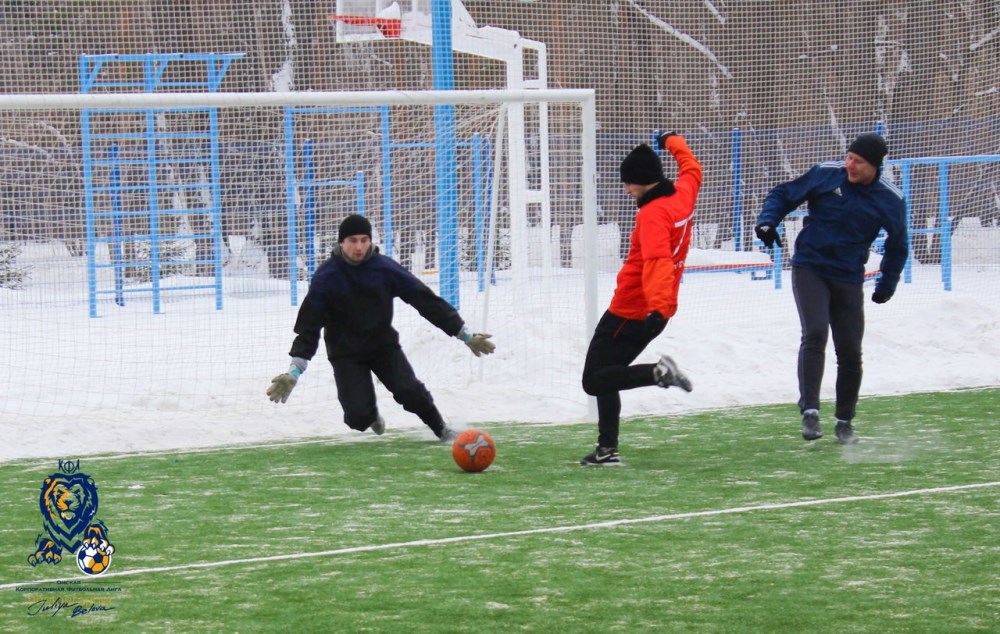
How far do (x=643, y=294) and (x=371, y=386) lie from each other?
6.46 feet

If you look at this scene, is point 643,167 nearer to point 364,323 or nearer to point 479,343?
point 479,343

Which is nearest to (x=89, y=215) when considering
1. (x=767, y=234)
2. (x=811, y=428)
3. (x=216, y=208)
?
(x=216, y=208)

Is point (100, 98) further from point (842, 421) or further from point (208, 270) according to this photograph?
point (208, 270)

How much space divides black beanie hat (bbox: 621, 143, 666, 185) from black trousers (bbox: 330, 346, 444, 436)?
193cm

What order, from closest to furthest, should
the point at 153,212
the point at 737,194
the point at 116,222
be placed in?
the point at 153,212 < the point at 116,222 < the point at 737,194

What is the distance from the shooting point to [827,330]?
297 inches

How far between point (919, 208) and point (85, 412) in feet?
43.4

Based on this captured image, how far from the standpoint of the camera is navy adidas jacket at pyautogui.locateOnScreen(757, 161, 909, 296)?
7.45 metres

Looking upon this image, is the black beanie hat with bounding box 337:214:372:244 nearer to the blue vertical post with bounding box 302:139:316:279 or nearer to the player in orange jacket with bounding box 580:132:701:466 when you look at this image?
the player in orange jacket with bounding box 580:132:701:466

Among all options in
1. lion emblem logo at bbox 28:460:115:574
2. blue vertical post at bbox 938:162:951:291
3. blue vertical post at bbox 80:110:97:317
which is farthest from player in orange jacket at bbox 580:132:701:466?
blue vertical post at bbox 938:162:951:291

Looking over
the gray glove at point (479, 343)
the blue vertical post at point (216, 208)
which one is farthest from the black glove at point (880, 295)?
the blue vertical post at point (216, 208)

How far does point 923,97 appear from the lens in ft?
66.2

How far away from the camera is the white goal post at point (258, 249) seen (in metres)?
9.48

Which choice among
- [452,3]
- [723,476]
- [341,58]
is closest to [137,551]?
[723,476]
